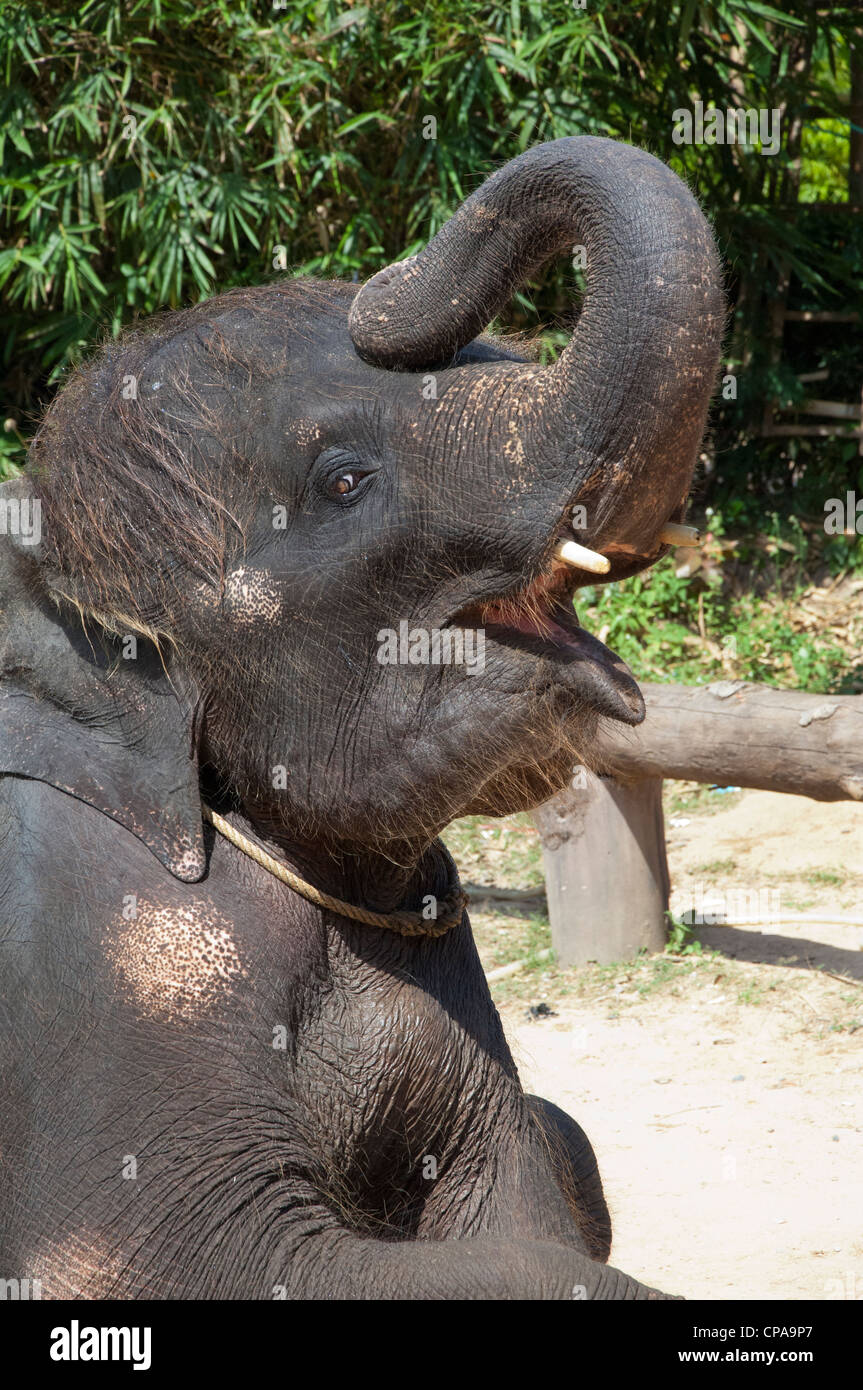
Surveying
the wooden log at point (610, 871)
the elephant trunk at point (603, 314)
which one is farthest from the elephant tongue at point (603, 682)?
the wooden log at point (610, 871)

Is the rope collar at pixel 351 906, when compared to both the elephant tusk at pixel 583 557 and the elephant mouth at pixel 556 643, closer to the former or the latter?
the elephant mouth at pixel 556 643

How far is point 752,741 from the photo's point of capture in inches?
189

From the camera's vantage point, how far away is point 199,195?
23.1ft

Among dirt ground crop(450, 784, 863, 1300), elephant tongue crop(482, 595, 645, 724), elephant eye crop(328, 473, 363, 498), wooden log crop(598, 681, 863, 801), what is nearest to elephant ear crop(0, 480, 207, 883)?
elephant eye crop(328, 473, 363, 498)

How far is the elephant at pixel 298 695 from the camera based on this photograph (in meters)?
1.62

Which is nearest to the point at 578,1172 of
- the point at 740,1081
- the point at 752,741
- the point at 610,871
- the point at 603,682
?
the point at 603,682

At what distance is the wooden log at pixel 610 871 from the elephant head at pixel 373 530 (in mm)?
3521

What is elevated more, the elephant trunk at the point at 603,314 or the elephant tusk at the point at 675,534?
the elephant trunk at the point at 603,314

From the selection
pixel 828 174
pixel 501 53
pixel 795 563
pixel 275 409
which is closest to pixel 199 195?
pixel 501 53

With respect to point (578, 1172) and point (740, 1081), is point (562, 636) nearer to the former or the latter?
point (578, 1172)

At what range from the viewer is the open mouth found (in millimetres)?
1680

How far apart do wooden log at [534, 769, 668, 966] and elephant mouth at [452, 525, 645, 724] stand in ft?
11.8

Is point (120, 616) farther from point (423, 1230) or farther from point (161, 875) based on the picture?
point (423, 1230)

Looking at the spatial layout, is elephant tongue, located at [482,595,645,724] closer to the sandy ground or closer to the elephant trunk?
the elephant trunk
